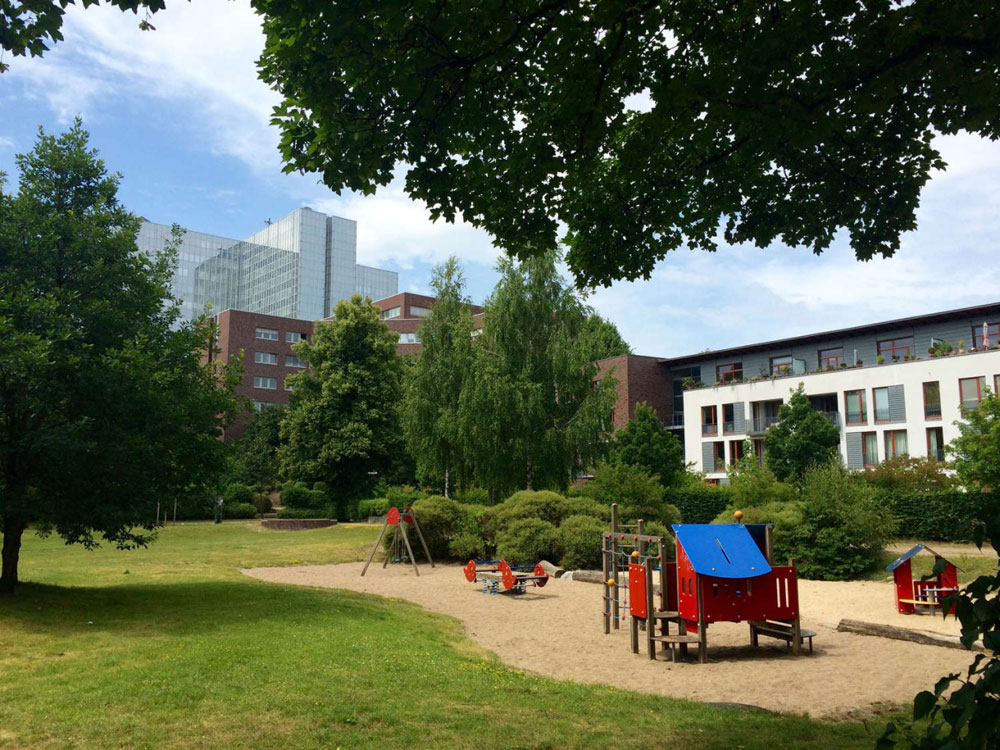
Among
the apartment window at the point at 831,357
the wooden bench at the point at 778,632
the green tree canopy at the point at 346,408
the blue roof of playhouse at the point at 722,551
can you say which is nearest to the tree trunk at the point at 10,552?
the blue roof of playhouse at the point at 722,551

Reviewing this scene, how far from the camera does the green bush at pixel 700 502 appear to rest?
109 ft

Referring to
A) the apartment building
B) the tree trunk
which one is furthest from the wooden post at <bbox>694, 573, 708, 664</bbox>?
the apartment building

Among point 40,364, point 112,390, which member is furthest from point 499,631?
point 40,364

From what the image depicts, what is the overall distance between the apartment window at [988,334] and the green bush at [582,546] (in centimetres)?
3139

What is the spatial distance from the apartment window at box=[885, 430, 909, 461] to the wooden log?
110 ft

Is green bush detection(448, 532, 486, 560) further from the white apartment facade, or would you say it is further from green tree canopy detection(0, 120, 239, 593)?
the white apartment facade

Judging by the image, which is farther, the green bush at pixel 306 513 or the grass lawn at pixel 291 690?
the green bush at pixel 306 513

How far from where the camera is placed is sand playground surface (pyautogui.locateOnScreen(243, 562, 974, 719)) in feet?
29.7

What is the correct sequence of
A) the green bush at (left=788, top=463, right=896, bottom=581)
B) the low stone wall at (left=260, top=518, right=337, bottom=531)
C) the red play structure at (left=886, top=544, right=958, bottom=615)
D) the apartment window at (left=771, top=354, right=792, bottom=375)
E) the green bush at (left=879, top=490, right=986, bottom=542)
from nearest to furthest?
the red play structure at (left=886, top=544, right=958, bottom=615)
the green bush at (left=788, top=463, right=896, bottom=581)
the green bush at (left=879, top=490, right=986, bottom=542)
the low stone wall at (left=260, top=518, right=337, bottom=531)
the apartment window at (left=771, top=354, right=792, bottom=375)

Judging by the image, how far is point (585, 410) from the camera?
33.2 metres

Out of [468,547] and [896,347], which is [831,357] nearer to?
[896,347]

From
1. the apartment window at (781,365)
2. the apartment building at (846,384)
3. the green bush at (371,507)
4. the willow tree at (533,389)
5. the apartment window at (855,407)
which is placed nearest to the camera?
the willow tree at (533,389)

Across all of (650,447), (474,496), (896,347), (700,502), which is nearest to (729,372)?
(896,347)

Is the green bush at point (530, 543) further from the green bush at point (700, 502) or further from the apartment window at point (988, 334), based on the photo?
the apartment window at point (988, 334)
